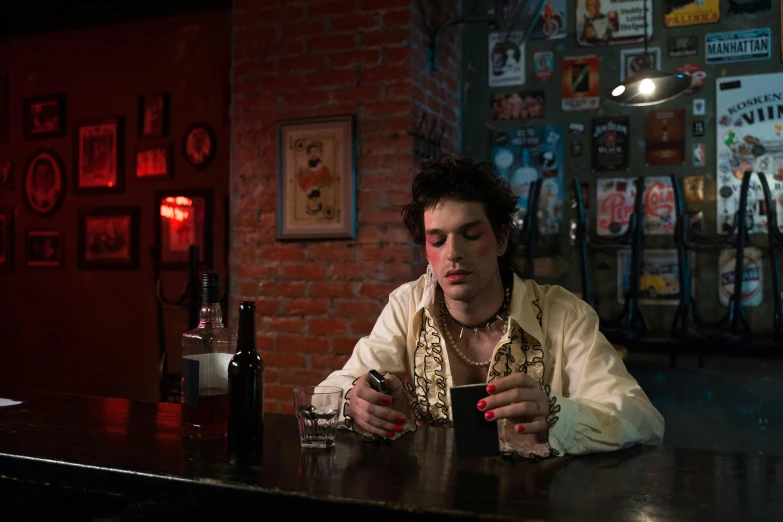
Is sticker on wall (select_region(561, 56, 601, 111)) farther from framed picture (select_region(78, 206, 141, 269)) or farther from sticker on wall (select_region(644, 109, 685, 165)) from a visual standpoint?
framed picture (select_region(78, 206, 141, 269))

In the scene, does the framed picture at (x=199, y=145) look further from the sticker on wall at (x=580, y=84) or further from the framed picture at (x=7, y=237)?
the sticker on wall at (x=580, y=84)

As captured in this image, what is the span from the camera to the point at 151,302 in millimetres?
4355

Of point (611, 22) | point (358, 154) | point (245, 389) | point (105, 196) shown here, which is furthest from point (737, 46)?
point (105, 196)

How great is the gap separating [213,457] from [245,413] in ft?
0.34

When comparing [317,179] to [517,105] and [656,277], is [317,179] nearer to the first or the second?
[517,105]

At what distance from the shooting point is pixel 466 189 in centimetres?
178

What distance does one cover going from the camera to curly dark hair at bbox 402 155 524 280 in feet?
5.85

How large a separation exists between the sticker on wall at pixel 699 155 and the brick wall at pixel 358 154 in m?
1.15

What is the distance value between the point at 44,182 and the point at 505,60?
3227 millimetres

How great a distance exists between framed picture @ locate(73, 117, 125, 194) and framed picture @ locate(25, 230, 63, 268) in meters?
0.37

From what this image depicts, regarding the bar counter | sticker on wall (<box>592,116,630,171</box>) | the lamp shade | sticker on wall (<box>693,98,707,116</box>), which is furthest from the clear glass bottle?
sticker on wall (<box>693,98,707,116</box>)

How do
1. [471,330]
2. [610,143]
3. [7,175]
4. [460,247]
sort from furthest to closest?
1. [7,175]
2. [610,143]
3. [471,330]
4. [460,247]

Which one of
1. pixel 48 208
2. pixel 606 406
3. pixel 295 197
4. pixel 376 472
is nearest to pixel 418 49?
pixel 295 197

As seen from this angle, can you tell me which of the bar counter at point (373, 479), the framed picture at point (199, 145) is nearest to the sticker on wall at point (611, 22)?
the framed picture at point (199, 145)
